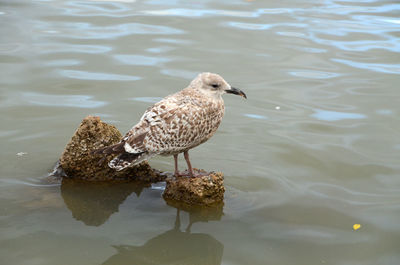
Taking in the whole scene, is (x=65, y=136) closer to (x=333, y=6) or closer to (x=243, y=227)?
(x=243, y=227)

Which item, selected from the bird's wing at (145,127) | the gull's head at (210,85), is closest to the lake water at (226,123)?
the bird's wing at (145,127)

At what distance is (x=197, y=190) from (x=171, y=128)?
741mm

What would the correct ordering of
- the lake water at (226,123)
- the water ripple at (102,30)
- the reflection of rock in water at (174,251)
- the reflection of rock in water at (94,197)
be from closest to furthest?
the reflection of rock in water at (174,251) < the lake water at (226,123) < the reflection of rock in water at (94,197) < the water ripple at (102,30)

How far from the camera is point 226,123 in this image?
26.4ft

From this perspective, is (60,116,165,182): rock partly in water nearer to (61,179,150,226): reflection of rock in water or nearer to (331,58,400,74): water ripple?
(61,179,150,226): reflection of rock in water

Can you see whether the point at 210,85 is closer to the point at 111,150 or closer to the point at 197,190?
the point at 197,190

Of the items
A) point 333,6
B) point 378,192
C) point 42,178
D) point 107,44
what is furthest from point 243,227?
point 333,6

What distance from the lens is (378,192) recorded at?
6.34 meters

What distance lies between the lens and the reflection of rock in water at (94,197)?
5.71 m

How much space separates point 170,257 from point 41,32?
7.72 metres

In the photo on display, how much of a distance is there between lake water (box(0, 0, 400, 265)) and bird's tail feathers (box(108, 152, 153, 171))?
540 mm

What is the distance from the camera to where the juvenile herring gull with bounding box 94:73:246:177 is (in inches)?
221

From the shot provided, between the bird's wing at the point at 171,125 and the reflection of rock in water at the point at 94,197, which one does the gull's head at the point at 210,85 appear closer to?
the bird's wing at the point at 171,125

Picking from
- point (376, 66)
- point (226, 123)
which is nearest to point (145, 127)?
point (226, 123)
